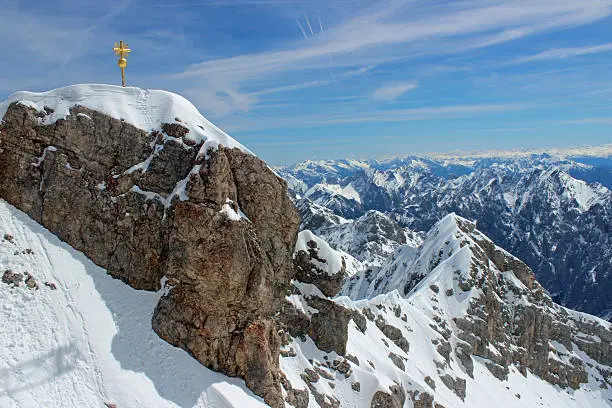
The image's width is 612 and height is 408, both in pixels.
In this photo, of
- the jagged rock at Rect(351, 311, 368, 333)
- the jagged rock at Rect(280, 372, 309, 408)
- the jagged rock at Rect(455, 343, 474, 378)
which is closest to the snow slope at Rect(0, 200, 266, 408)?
the jagged rock at Rect(280, 372, 309, 408)

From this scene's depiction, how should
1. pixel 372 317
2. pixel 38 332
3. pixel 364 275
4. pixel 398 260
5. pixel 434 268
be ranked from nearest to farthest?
A: pixel 38 332, pixel 372 317, pixel 434 268, pixel 398 260, pixel 364 275

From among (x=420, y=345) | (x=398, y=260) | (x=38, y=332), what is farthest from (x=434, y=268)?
(x=38, y=332)

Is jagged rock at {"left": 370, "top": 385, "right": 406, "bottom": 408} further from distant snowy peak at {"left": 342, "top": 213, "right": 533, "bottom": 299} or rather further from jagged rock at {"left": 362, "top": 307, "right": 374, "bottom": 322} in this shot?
distant snowy peak at {"left": 342, "top": 213, "right": 533, "bottom": 299}

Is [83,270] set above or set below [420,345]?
above

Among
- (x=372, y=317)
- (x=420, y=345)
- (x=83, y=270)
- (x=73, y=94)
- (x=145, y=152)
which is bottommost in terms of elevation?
(x=420, y=345)

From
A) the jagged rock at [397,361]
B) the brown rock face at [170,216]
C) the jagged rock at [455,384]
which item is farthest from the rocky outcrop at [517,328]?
the brown rock face at [170,216]

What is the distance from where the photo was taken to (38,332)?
28.3 m

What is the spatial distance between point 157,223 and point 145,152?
6.39 meters

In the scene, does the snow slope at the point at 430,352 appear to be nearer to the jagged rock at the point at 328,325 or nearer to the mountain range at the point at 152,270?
the mountain range at the point at 152,270

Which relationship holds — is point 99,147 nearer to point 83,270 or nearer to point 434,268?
point 83,270

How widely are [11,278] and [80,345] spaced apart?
7.32 metres

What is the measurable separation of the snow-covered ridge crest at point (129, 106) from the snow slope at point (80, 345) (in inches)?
380

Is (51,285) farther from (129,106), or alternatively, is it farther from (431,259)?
(431,259)

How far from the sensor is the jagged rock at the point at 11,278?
3038 cm
